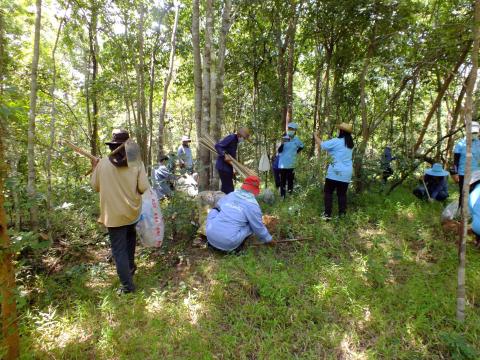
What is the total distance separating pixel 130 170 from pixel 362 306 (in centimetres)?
298

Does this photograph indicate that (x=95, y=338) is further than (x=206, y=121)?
No

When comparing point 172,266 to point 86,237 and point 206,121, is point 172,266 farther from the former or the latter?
point 206,121

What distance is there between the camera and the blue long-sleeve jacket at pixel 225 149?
5.08 metres

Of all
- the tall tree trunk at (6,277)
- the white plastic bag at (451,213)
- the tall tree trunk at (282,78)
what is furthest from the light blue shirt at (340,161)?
the tall tree trunk at (6,277)

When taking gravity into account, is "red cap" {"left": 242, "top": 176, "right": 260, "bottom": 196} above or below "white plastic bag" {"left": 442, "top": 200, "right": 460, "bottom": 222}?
above

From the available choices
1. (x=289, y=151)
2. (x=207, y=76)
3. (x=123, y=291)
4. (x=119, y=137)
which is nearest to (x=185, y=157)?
(x=119, y=137)

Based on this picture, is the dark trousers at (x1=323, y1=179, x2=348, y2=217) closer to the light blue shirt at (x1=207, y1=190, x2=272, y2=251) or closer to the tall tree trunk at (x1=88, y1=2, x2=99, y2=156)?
the light blue shirt at (x1=207, y1=190, x2=272, y2=251)

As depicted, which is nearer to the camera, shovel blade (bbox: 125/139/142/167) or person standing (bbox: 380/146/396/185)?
shovel blade (bbox: 125/139/142/167)

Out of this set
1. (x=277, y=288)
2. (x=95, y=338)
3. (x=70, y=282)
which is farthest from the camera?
(x=70, y=282)

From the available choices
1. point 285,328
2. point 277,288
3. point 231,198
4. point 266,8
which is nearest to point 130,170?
point 231,198

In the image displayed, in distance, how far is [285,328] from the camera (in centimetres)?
283

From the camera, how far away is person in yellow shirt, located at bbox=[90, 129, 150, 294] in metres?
3.17

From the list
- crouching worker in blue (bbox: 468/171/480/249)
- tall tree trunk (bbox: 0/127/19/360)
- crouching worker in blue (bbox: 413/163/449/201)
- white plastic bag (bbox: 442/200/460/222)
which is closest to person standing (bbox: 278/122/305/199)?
crouching worker in blue (bbox: 413/163/449/201)

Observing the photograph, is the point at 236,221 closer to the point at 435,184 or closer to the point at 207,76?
the point at 207,76
